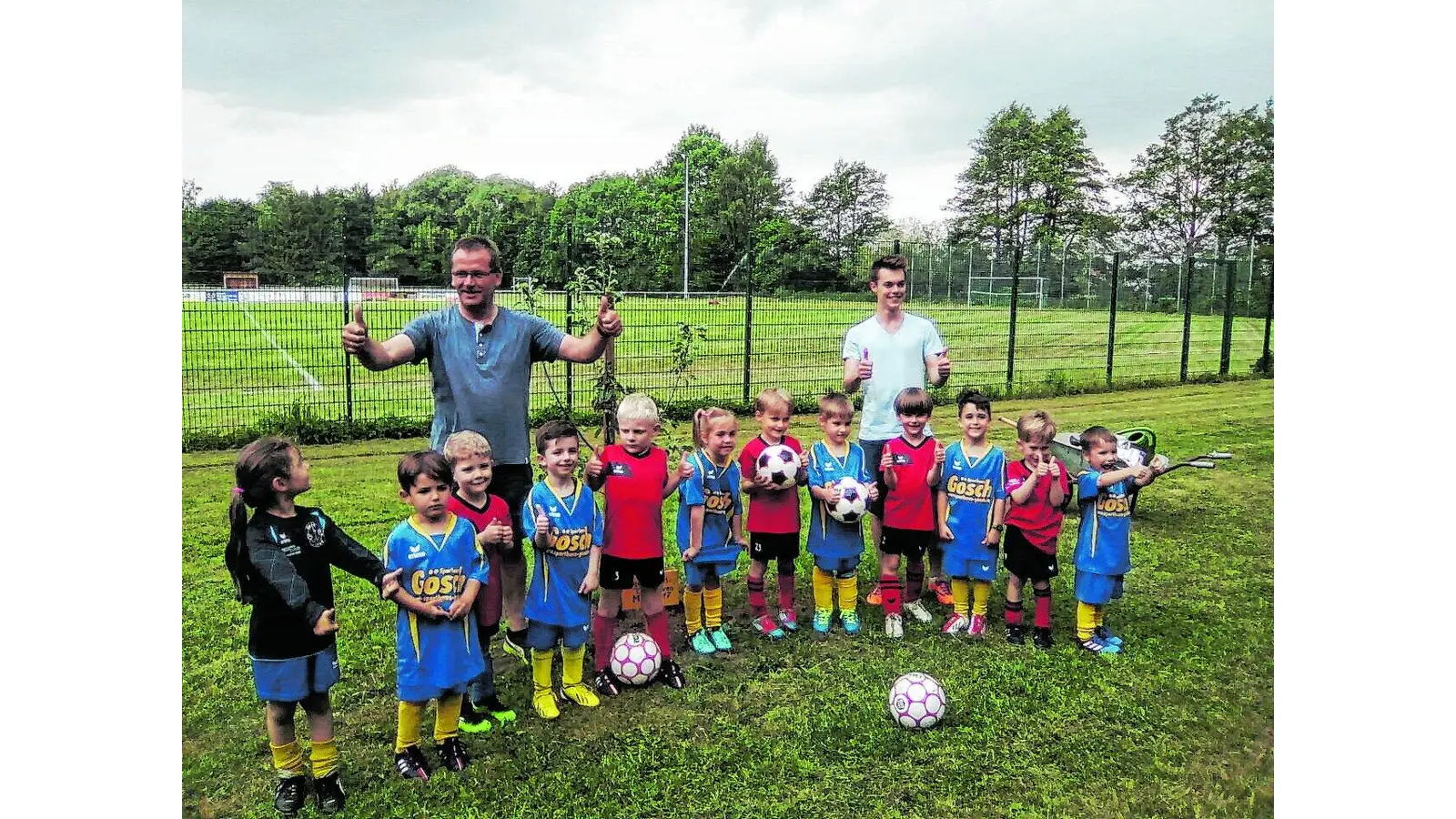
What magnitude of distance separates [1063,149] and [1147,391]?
147 inches

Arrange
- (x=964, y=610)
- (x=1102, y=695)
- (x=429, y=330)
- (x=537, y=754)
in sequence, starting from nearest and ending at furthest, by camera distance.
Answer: (x=537, y=754) < (x=429, y=330) < (x=1102, y=695) < (x=964, y=610)

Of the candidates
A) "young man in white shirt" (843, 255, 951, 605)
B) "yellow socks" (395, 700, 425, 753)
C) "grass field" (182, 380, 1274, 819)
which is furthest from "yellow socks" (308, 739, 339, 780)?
"young man in white shirt" (843, 255, 951, 605)

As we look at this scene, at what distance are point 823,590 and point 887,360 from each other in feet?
4.17

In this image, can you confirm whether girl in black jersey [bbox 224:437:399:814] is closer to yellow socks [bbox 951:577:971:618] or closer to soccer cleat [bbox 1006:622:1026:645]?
yellow socks [bbox 951:577:971:618]

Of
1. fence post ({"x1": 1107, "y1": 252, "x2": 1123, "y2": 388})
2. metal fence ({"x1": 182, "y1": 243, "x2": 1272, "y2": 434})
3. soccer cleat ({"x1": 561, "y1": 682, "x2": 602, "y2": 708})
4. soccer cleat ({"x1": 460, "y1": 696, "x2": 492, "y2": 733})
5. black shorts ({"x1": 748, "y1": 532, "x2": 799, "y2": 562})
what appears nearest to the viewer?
soccer cleat ({"x1": 460, "y1": 696, "x2": 492, "y2": 733})

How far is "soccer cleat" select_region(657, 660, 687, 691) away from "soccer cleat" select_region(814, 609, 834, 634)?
853 mm

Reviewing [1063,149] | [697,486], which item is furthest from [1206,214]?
[697,486]

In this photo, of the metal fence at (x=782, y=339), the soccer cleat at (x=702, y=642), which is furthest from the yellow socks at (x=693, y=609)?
the metal fence at (x=782, y=339)

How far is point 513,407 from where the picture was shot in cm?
383

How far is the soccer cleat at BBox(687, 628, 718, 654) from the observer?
14.6 ft

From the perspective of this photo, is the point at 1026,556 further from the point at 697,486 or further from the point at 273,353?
the point at 273,353

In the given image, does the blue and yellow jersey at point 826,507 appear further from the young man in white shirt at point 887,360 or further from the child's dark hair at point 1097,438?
the child's dark hair at point 1097,438

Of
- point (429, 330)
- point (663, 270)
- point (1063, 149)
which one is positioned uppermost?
point (1063, 149)

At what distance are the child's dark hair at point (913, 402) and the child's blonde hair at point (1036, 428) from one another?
0.48 m
